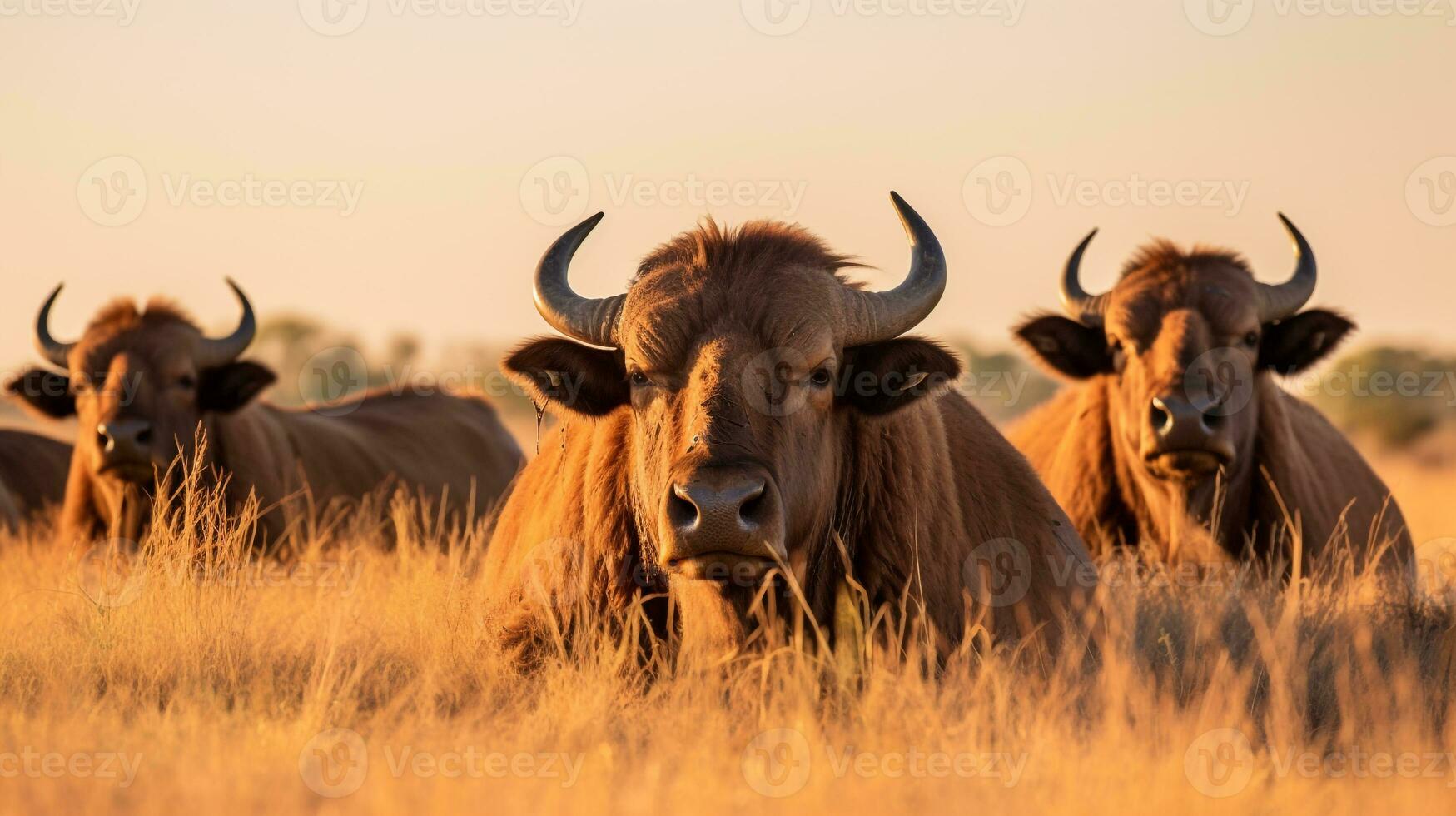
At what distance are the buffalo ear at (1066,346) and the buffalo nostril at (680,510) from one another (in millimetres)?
5493

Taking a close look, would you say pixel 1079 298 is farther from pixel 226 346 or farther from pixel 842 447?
pixel 226 346

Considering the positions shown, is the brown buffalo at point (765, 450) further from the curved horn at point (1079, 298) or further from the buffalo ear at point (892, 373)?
the curved horn at point (1079, 298)

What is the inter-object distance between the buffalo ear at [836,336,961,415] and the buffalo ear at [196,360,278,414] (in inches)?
270

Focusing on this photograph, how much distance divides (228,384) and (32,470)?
12.3 ft

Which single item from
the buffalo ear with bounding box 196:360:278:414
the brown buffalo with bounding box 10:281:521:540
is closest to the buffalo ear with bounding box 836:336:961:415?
the brown buffalo with bounding box 10:281:521:540

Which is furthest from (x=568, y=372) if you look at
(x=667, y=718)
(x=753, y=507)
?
(x=667, y=718)

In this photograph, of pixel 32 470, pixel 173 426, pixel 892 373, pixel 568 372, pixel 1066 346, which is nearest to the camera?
pixel 892 373

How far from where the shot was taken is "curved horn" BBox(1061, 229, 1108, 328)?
10.1 metres

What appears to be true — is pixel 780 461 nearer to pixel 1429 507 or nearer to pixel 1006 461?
pixel 1006 461

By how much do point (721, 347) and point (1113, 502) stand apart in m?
5.17

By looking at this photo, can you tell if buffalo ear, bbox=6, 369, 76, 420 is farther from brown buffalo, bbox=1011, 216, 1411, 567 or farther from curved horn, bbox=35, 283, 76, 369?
brown buffalo, bbox=1011, 216, 1411, 567

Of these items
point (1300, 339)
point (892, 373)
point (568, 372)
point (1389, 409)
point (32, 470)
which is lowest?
point (32, 470)

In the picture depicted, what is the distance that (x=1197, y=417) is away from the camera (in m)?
8.80

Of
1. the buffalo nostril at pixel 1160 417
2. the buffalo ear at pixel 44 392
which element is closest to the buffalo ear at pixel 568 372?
the buffalo nostril at pixel 1160 417
